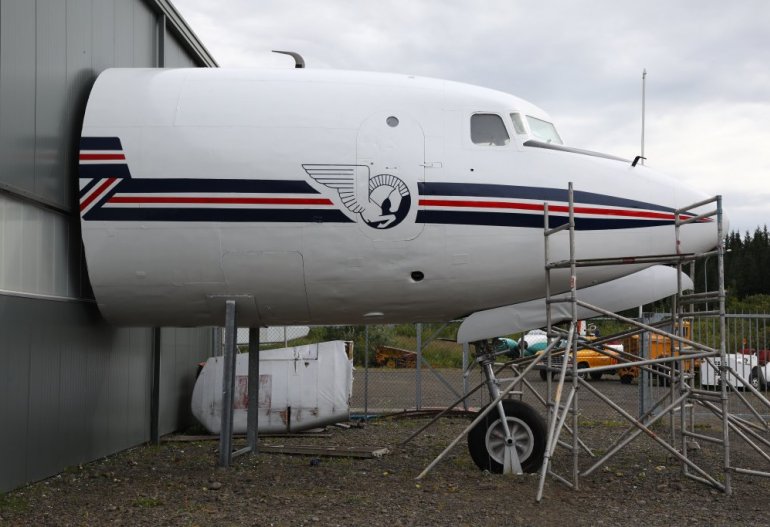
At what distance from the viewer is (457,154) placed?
10203mm

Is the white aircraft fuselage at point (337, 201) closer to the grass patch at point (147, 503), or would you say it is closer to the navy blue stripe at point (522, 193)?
the navy blue stripe at point (522, 193)

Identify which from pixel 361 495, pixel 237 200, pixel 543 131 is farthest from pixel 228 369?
pixel 543 131

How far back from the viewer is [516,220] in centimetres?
1008

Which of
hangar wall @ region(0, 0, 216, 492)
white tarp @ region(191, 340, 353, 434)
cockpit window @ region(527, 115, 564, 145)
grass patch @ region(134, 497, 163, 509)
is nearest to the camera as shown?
grass patch @ region(134, 497, 163, 509)

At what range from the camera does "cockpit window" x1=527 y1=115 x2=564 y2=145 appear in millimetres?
10695

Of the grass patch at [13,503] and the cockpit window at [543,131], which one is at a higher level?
the cockpit window at [543,131]

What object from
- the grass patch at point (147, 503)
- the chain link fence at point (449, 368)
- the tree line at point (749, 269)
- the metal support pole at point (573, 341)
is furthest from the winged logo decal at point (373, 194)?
the tree line at point (749, 269)

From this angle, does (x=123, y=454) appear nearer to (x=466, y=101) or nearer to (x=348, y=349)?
(x=348, y=349)

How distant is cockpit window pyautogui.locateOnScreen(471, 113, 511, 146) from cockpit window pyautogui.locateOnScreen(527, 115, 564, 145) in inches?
17.0

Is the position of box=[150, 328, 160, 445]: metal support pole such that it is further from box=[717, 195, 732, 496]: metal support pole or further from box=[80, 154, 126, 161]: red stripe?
box=[717, 195, 732, 496]: metal support pole

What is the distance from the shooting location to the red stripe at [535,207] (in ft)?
32.8

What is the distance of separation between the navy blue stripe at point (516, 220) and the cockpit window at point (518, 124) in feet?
3.77

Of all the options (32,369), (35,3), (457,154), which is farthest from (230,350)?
(35,3)

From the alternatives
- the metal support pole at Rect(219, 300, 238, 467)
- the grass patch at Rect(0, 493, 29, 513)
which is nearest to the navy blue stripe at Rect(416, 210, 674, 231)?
the metal support pole at Rect(219, 300, 238, 467)
